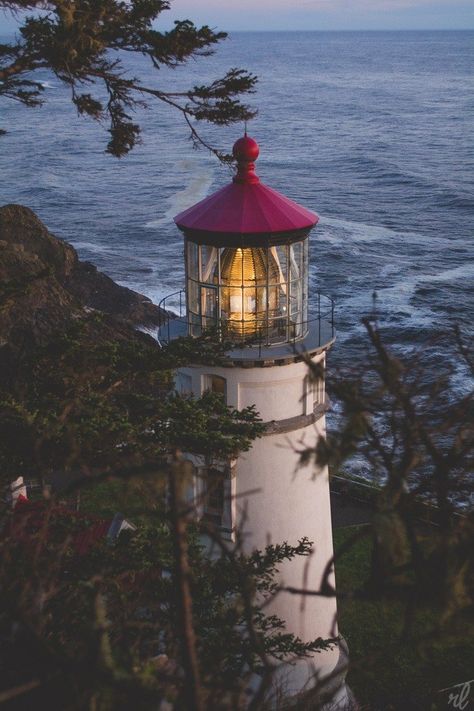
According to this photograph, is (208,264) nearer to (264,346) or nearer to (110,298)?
(264,346)

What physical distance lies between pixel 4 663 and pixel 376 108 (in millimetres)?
100942

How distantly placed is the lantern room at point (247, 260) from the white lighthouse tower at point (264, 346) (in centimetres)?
1

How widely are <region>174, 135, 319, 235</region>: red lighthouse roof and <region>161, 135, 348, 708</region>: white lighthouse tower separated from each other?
10mm

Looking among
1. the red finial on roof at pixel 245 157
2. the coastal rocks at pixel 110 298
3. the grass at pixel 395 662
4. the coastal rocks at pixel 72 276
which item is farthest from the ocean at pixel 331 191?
the grass at pixel 395 662

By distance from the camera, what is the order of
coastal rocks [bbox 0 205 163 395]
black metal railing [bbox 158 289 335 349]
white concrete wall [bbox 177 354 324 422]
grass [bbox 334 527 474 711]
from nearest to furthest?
1. coastal rocks [bbox 0 205 163 395]
2. white concrete wall [bbox 177 354 324 422]
3. black metal railing [bbox 158 289 335 349]
4. grass [bbox 334 527 474 711]

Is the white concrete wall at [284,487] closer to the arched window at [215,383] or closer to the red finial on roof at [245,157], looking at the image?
the arched window at [215,383]

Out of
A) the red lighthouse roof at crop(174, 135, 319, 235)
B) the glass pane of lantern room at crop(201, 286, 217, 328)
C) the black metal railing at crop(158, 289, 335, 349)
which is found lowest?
the black metal railing at crop(158, 289, 335, 349)

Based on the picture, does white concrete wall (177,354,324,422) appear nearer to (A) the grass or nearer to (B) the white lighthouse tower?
(B) the white lighthouse tower

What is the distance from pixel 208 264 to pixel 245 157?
119cm

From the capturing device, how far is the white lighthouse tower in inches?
347

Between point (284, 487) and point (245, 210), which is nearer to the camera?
point (245, 210)

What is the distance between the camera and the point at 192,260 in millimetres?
9320

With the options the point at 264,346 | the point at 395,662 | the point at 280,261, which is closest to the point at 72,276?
the point at 395,662

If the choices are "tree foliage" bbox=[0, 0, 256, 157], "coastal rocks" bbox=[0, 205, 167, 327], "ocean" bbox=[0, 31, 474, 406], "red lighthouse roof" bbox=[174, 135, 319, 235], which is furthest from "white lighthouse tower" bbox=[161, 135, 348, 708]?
"coastal rocks" bbox=[0, 205, 167, 327]
